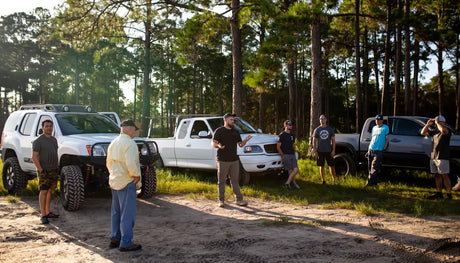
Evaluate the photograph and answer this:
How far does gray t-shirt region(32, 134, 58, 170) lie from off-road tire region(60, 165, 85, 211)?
62 centimetres

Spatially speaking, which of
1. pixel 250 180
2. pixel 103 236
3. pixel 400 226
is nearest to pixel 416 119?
pixel 250 180

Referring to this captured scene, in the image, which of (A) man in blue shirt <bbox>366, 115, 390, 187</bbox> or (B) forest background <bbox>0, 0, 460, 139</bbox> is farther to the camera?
(B) forest background <bbox>0, 0, 460, 139</bbox>

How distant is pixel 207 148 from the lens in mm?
11531

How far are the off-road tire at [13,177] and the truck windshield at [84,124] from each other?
1.70 m

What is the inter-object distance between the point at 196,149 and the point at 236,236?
19.5 ft

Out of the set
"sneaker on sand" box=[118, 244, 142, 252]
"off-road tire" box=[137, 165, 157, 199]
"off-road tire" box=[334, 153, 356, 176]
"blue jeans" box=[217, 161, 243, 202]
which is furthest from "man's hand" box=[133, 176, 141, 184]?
"off-road tire" box=[334, 153, 356, 176]

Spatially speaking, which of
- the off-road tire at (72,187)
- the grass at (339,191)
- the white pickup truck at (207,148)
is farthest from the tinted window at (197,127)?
the off-road tire at (72,187)

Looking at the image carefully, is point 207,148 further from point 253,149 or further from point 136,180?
point 136,180

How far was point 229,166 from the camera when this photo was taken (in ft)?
28.2

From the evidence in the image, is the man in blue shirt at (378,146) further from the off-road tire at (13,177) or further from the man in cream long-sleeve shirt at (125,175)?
the off-road tire at (13,177)

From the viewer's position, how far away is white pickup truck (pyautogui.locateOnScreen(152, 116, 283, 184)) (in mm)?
10469

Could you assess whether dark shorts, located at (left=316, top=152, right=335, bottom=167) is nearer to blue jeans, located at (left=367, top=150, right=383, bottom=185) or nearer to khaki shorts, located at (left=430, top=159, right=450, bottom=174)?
blue jeans, located at (left=367, top=150, right=383, bottom=185)

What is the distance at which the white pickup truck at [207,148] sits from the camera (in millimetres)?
10469

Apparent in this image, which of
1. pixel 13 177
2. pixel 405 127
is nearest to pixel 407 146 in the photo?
pixel 405 127
